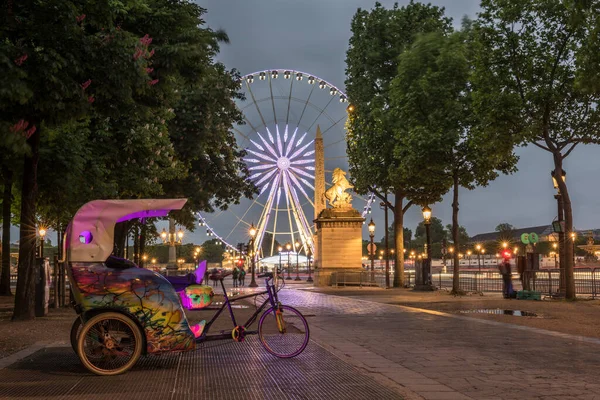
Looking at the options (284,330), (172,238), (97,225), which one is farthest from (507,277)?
(172,238)

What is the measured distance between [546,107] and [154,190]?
48.2 feet

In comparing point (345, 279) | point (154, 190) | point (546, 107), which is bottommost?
point (345, 279)

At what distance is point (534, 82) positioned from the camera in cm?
2595

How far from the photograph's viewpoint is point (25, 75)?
10930 millimetres

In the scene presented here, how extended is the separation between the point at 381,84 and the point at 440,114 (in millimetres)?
7091

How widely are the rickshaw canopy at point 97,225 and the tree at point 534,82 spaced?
19.4m

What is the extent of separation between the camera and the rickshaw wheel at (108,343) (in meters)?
8.25

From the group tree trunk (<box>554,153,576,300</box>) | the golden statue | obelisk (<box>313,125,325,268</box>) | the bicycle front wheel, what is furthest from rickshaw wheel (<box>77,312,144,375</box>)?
obelisk (<box>313,125,325,268</box>)

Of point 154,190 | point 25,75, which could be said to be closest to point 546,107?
point 154,190

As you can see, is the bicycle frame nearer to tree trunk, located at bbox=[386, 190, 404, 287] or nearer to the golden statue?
tree trunk, located at bbox=[386, 190, 404, 287]

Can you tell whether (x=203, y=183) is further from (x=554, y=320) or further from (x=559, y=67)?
(x=554, y=320)

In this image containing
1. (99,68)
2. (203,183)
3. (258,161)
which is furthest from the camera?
(258,161)

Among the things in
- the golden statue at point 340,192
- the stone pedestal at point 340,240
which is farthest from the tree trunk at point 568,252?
the golden statue at point 340,192

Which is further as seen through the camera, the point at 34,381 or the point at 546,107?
the point at 546,107
